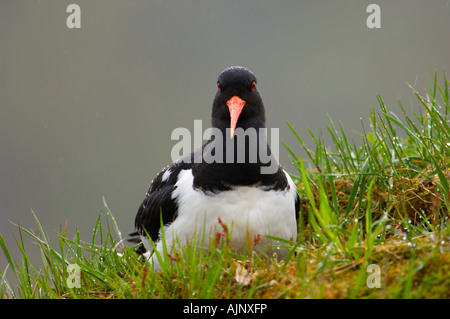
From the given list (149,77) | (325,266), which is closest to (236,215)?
(325,266)

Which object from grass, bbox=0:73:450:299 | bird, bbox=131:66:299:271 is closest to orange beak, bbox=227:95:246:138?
bird, bbox=131:66:299:271

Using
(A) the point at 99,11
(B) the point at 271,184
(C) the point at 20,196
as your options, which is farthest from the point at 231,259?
(A) the point at 99,11

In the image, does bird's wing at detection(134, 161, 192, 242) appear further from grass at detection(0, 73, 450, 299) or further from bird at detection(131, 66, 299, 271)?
grass at detection(0, 73, 450, 299)

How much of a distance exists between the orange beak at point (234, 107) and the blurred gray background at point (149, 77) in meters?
17.1

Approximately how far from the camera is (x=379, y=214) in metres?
5.05

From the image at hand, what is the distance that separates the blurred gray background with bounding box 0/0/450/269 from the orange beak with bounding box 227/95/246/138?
1708 cm

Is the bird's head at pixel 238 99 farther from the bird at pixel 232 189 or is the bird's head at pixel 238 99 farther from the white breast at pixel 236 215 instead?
the white breast at pixel 236 215

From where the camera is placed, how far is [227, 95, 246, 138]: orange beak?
4855 mm

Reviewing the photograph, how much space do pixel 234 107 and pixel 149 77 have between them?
4371 cm

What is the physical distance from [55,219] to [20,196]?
4.31 metres

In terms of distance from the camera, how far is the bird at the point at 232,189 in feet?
15.3

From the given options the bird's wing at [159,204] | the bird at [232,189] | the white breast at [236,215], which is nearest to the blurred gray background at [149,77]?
the bird's wing at [159,204]

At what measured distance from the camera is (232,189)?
4.72 meters

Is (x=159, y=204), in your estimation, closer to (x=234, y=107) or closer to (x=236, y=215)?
(x=236, y=215)
